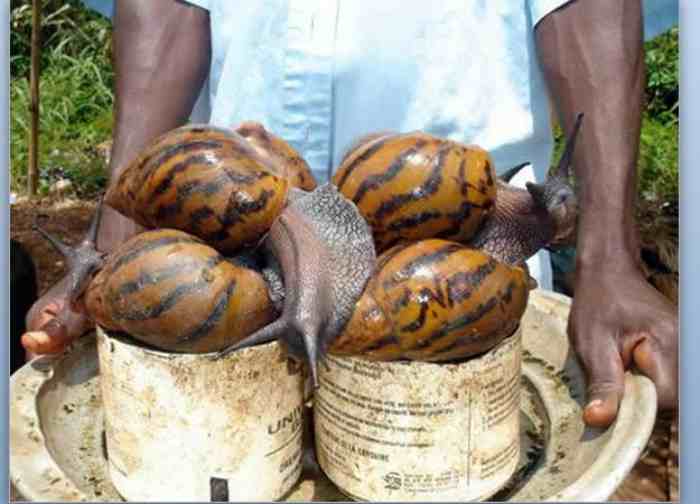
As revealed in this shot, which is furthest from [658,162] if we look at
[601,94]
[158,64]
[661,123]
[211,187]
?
[211,187]

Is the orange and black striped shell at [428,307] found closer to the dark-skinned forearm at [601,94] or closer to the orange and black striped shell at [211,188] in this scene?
the orange and black striped shell at [211,188]

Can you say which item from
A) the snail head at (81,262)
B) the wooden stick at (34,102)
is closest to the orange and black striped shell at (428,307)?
the snail head at (81,262)

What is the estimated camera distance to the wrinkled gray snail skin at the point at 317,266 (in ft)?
2.26

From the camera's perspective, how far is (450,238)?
752 millimetres

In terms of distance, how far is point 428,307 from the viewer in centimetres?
69

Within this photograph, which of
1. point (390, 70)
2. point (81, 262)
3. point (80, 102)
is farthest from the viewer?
point (80, 102)

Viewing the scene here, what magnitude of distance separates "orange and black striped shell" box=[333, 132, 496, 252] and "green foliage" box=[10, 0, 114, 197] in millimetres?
899

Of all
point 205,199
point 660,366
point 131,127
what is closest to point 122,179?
point 205,199

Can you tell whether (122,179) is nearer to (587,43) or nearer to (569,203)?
(569,203)

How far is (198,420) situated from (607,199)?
0.50 meters

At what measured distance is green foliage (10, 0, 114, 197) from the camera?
4.99 feet

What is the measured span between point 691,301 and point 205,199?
1.68ft

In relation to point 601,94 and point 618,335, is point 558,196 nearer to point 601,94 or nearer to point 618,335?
point 618,335

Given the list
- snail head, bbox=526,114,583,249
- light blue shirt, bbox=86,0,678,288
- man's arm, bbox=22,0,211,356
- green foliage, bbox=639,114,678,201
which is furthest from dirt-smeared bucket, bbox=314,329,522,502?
green foliage, bbox=639,114,678,201
